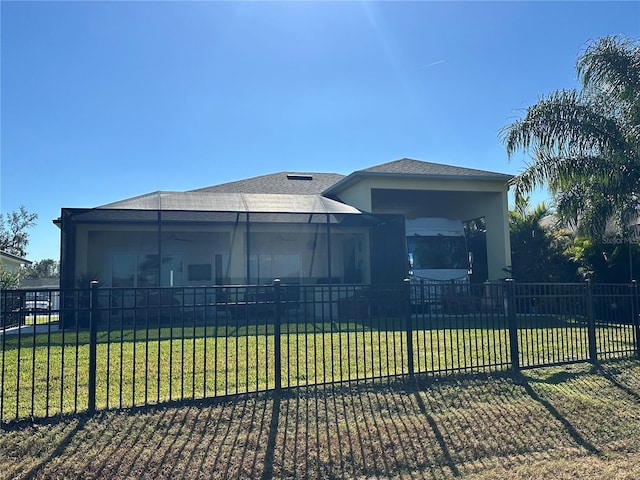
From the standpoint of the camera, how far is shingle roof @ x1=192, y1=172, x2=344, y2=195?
23.4 metres

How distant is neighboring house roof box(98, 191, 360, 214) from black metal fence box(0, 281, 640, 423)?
6.93 meters

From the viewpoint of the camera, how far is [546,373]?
7.70m

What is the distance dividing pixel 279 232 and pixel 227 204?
11.6 feet

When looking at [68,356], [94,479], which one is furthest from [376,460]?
[68,356]

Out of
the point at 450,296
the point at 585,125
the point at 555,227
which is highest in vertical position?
the point at 585,125

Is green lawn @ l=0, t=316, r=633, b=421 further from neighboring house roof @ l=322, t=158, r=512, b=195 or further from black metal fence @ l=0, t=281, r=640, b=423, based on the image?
neighboring house roof @ l=322, t=158, r=512, b=195

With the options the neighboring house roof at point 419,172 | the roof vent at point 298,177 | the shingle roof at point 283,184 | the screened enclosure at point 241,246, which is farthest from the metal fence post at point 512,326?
the roof vent at point 298,177

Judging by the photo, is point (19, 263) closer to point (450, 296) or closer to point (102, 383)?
point (102, 383)

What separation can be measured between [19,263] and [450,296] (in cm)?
3076

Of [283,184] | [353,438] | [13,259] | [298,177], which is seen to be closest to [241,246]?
[283,184]

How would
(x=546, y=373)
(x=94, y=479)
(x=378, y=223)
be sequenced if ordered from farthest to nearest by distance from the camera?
(x=378, y=223)
(x=546, y=373)
(x=94, y=479)

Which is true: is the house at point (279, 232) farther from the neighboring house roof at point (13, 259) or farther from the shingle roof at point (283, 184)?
the neighboring house roof at point (13, 259)

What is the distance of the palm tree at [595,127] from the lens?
1045 cm

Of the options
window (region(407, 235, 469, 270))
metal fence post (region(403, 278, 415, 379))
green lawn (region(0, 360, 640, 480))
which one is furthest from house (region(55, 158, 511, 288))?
green lawn (region(0, 360, 640, 480))
